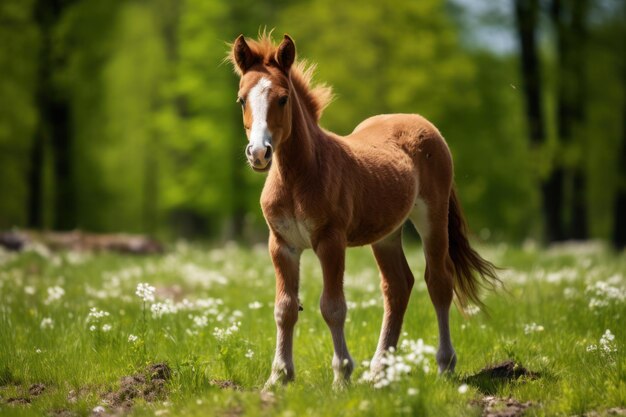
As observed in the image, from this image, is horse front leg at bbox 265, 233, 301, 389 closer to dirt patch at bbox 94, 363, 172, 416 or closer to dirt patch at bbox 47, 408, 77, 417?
dirt patch at bbox 94, 363, 172, 416

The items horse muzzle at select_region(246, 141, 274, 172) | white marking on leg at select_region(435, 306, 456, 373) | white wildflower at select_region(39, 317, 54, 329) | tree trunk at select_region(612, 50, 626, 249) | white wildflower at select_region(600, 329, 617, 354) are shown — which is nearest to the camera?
horse muzzle at select_region(246, 141, 274, 172)

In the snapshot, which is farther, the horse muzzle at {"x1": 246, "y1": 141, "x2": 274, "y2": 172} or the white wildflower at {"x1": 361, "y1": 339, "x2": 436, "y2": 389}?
the horse muzzle at {"x1": 246, "y1": 141, "x2": 274, "y2": 172}

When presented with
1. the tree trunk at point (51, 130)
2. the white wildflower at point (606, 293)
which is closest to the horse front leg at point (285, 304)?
the white wildflower at point (606, 293)

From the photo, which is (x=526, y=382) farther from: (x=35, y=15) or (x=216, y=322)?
(x=35, y=15)

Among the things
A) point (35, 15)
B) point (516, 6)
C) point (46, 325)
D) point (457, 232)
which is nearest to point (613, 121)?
point (516, 6)

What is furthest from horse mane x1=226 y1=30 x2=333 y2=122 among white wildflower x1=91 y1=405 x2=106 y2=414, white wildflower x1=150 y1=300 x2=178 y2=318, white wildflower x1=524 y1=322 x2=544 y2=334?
white wildflower x1=524 y1=322 x2=544 y2=334


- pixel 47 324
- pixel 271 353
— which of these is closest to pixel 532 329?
pixel 271 353

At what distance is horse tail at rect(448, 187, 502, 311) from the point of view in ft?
26.4

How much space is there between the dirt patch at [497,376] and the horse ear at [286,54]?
309 centimetres

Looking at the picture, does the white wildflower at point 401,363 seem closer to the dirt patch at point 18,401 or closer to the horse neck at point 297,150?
the horse neck at point 297,150

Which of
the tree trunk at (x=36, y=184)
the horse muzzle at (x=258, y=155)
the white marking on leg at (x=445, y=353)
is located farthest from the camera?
the tree trunk at (x=36, y=184)

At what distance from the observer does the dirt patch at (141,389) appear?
20.0 ft

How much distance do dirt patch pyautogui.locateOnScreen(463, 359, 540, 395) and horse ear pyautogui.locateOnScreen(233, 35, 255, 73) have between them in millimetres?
3259

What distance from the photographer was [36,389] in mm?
6676
